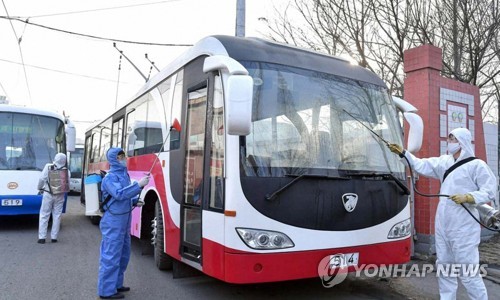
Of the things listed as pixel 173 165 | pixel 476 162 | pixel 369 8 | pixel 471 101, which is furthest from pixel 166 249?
pixel 369 8

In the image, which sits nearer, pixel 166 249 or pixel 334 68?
pixel 334 68

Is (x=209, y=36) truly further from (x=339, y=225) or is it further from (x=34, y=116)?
(x=34, y=116)

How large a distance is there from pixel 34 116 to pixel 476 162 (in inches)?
389

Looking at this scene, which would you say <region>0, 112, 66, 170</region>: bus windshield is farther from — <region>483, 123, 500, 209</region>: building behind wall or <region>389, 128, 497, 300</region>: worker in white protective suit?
<region>483, 123, 500, 209</region>: building behind wall

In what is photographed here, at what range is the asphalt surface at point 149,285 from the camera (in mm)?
5234

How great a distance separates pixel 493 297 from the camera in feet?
17.2

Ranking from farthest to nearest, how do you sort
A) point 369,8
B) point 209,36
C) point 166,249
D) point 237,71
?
1. point 369,8
2. point 166,249
3. point 209,36
4. point 237,71

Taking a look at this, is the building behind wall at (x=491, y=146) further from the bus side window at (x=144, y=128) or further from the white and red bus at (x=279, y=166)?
the bus side window at (x=144, y=128)

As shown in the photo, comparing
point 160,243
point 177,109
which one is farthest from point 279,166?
point 160,243

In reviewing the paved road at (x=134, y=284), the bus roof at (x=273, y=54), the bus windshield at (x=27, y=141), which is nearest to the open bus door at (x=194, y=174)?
the bus roof at (x=273, y=54)

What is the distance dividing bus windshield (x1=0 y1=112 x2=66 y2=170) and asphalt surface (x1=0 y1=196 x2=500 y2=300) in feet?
9.93

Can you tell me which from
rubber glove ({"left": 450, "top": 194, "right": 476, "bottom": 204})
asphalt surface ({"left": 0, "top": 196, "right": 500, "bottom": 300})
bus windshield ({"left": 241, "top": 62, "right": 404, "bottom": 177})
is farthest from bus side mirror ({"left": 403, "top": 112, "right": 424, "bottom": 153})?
asphalt surface ({"left": 0, "top": 196, "right": 500, "bottom": 300})

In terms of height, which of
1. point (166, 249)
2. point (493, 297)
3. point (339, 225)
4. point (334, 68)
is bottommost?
point (493, 297)

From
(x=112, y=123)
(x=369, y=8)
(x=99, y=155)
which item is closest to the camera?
(x=112, y=123)
